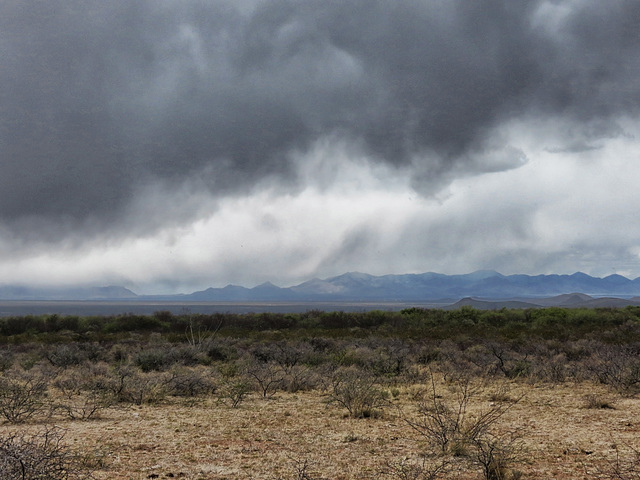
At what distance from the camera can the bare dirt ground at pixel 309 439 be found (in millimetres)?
6707

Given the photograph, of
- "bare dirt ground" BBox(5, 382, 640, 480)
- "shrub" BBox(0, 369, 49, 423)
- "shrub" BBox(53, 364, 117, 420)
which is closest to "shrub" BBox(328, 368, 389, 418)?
"bare dirt ground" BBox(5, 382, 640, 480)

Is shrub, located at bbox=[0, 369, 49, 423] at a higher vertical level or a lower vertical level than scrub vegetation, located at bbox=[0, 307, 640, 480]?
higher

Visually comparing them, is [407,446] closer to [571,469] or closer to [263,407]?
[571,469]

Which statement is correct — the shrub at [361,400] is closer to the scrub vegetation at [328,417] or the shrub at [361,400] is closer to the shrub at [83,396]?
the scrub vegetation at [328,417]

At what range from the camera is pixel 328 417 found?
1069 cm

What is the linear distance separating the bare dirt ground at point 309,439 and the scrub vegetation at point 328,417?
4cm

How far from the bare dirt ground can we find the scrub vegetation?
4 centimetres

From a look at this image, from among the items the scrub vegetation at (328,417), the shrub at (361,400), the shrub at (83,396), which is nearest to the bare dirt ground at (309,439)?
the scrub vegetation at (328,417)

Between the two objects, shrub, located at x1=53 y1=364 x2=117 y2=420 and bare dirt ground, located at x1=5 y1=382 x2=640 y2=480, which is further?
shrub, located at x1=53 y1=364 x2=117 y2=420

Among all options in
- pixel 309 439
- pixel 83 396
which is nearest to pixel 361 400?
pixel 309 439

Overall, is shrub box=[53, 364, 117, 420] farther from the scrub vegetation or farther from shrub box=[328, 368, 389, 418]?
shrub box=[328, 368, 389, 418]

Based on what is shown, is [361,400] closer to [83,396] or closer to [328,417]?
[328,417]

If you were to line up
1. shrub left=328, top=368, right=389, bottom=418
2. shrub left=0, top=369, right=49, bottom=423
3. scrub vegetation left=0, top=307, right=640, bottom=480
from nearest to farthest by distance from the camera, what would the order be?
scrub vegetation left=0, top=307, right=640, bottom=480 → shrub left=0, top=369, right=49, bottom=423 → shrub left=328, top=368, right=389, bottom=418

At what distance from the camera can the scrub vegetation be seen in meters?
6.67
